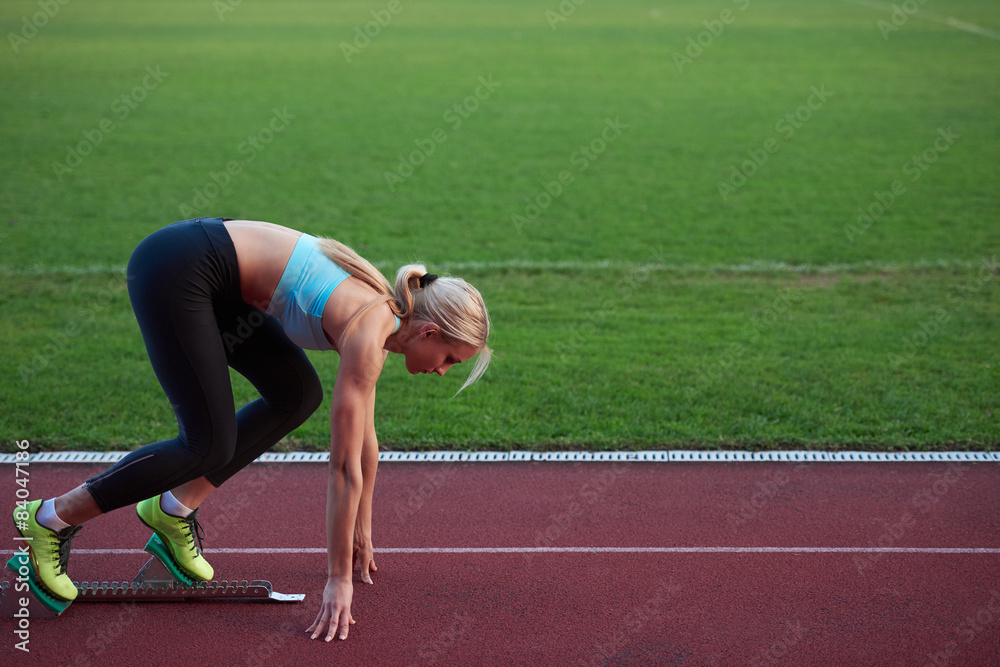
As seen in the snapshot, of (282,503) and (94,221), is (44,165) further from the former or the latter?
(282,503)

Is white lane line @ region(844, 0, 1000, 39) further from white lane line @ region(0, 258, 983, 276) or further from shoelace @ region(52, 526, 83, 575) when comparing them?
shoelace @ region(52, 526, 83, 575)

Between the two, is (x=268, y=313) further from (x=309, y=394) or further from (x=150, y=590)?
(x=150, y=590)

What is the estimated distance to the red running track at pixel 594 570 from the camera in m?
3.75

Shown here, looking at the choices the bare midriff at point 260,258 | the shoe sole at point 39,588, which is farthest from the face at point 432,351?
the shoe sole at point 39,588

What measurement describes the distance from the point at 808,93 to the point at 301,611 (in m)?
18.0

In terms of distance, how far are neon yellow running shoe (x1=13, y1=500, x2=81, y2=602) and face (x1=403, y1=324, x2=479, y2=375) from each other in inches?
62.7

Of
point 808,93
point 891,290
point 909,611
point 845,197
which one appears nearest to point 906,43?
point 808,93

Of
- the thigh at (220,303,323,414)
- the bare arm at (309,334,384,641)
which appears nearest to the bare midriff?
the thigh at (220,303,323,414)

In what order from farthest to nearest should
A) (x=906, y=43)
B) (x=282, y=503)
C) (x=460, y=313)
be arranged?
(x=906, y=43) → (x=282, y=503) → (x=460, y=313)

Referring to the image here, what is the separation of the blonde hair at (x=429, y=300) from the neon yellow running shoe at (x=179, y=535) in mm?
1338

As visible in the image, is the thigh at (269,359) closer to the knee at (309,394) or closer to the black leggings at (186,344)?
the knee at (309,394)

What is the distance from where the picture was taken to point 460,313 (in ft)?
11.5

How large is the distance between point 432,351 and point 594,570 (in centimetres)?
146

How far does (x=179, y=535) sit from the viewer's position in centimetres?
Answer: 404
